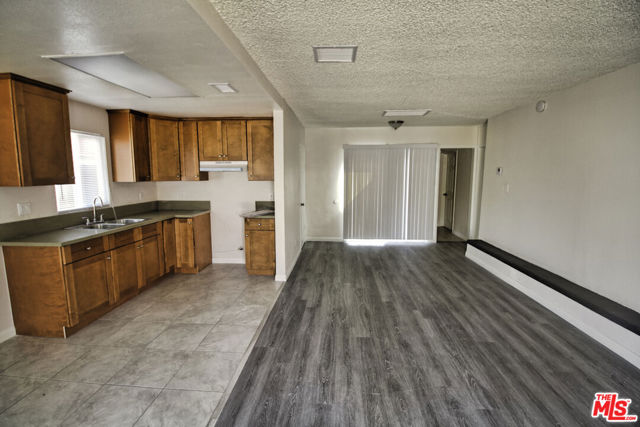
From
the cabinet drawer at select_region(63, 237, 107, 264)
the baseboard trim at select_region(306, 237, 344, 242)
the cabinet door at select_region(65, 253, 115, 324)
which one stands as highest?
the cabinet drawer at select_region(63, 237, 107, 264)

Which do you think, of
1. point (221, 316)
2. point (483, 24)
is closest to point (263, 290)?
point (221, 316)

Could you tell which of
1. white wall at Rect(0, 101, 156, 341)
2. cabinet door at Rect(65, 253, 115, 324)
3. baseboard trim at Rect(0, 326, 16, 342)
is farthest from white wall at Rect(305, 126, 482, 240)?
baseboard trim at Rect(0, 326, 16, 342)

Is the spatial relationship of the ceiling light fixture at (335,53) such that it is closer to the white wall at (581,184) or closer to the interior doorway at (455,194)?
the white wall at (581,184)

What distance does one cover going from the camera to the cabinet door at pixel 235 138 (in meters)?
4.43

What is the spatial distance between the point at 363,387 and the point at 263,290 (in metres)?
2.07

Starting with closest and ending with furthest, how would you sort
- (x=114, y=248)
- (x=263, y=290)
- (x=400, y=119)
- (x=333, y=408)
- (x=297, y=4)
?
(x=297, y=4) < (x=333, y=408) < (x=114, y=248) < (x=263, y=290) < (x=400, y=119)

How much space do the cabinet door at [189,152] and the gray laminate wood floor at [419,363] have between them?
7.96 ft

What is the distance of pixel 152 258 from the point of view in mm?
3908

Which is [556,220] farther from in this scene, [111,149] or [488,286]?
[111,149]

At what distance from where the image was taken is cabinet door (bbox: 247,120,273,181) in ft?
14.5

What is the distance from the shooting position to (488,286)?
3977 millimetres

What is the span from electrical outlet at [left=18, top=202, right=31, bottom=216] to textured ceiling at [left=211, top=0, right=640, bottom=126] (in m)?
2.73

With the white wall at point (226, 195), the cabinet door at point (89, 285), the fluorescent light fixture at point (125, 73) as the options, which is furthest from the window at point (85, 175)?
the fluorescent light fixture at point (125, 73)

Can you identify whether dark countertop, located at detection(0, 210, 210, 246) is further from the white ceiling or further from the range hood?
the white ceiling
